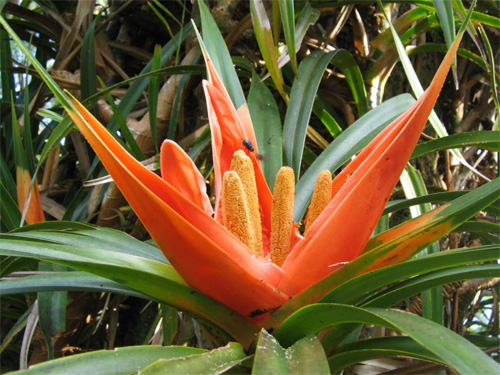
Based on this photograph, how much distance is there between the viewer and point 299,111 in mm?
909

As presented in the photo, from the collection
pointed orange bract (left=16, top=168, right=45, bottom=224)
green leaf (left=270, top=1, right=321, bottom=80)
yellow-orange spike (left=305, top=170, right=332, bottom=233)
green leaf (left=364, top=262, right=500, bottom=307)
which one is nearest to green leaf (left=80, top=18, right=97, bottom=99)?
pointed orange bract (left=16, top=168, right=45, bottom=224)

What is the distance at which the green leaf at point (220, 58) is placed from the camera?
2.74 ft

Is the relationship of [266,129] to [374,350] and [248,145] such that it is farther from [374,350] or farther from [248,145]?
[374,350]

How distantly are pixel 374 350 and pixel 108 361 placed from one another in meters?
0.29

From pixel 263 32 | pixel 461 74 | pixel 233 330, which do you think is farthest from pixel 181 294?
pixel 461 74

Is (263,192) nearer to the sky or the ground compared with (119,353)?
nearer to the sky

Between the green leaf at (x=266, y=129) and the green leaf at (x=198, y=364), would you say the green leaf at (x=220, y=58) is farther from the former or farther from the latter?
the green leaf at (x=198, y=364)

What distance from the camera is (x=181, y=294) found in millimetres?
553

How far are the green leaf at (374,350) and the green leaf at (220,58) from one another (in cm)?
41

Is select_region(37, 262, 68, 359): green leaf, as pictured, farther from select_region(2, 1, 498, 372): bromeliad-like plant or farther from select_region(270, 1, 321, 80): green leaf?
select_region(270, 1, 321, 80): green leaf

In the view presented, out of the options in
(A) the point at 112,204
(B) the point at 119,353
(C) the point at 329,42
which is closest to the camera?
(B) the point at 119,353

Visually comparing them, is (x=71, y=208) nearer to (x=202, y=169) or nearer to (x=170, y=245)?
(x=202, y=169)

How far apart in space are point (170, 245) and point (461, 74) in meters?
1.19

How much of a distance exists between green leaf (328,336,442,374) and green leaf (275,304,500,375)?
84mm
